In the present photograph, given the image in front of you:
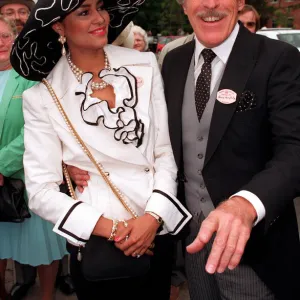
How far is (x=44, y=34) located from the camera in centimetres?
196

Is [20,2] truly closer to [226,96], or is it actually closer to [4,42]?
[4,42]

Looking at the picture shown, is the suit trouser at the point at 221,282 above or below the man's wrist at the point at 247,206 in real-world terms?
below

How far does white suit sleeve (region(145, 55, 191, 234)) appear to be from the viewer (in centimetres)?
183

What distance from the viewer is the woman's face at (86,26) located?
189cm

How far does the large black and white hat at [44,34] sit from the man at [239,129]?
0.33 metres

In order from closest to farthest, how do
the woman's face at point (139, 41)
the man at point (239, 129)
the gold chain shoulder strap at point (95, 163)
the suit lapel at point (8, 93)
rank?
the man at point (239, 129) → the gold chain shoulder strap at point (95, 163) → the suit lapel at point (8, 93) → the woman's face at point (139, 41)

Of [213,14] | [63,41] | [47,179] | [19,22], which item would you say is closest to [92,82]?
[63,41]

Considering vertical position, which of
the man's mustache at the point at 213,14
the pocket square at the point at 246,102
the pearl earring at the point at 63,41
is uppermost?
the man's mustache at the point at 213,14

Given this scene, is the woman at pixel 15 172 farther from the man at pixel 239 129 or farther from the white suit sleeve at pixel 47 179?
the man at pixel 239 129

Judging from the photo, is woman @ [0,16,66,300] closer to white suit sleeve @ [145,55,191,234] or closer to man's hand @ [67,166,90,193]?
man's hand @ [67,166,90,193]

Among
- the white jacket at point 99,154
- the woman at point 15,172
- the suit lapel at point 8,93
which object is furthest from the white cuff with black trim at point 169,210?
the suit lapel at point 8,93

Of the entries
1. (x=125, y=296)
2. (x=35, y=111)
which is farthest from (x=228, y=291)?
(x=35, y=111)

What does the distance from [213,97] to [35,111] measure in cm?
74

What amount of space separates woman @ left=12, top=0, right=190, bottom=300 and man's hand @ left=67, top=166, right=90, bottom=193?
2cm
